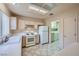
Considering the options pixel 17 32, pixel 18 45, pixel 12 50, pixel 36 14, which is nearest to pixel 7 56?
pixel 12 50

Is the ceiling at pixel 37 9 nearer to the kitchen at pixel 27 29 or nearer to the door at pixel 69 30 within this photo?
the kitchen at pixel 27 29

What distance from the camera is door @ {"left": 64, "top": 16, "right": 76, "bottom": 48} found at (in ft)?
5.38

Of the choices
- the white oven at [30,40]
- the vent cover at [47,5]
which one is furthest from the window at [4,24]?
the vent cover at [47,5]

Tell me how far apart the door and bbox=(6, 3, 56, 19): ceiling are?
1.05 feet

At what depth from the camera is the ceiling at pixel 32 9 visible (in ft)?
5.36

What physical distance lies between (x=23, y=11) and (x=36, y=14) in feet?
0.70

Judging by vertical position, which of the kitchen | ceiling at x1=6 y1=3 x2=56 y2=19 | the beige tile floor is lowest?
the beige tile floor

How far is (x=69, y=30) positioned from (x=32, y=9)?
665 millimetres

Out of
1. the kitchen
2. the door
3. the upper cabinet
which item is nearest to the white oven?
the kitchen

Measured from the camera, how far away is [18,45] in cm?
165

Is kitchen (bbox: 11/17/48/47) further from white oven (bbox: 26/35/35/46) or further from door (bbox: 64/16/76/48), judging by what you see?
door (bbox: 64/16/76/48)

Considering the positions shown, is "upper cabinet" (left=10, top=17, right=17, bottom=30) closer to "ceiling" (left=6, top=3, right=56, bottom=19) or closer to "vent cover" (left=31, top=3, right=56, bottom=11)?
"ceiling" (left=6, top=3, right=56, bottom=19)

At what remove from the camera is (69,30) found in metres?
1.66

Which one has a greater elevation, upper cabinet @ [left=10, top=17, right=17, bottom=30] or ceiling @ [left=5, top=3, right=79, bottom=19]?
ceiling @ [left=5, top=3, right=79, bottom=19]
